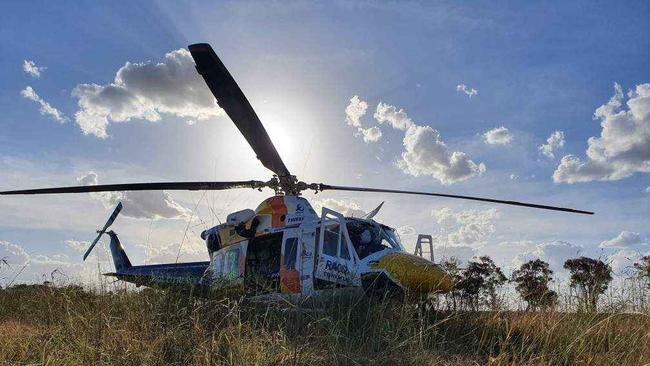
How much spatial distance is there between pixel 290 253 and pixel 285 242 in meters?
0.25

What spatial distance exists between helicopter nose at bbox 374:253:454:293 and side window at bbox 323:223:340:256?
1.08 m

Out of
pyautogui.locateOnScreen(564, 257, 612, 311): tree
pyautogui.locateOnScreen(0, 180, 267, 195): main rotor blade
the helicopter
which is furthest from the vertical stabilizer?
pyautogui.locateOnScreen(564, 257, 612, 311): tree

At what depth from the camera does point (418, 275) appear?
754 cm

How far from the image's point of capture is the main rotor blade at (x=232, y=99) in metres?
7.00

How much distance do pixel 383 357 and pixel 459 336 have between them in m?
2.33

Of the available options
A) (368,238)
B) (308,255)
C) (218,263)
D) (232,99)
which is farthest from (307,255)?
(232,99)

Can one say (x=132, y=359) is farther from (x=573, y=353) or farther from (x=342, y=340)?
(x=573, y=353)

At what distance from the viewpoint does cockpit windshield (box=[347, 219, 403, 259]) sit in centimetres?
888

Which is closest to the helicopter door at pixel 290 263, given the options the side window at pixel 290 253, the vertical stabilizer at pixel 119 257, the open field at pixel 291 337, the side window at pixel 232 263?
the side window at pixel 290 253

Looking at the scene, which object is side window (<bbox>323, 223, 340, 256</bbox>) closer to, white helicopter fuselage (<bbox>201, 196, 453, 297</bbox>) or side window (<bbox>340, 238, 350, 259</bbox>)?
white helicopter fuselage (<bbox>201, 196, 453, 297</bbox>)

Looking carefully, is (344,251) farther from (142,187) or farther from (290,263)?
(142,187)

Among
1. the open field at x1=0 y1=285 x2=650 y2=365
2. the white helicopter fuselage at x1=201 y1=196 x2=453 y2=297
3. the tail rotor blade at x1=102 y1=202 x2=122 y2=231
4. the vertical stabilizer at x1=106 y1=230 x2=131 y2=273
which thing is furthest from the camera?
the tail rotor blade at x1=102 y1=202 x2=122 y2=231

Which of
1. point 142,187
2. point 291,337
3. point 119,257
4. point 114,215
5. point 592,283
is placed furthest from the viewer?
point 114,215

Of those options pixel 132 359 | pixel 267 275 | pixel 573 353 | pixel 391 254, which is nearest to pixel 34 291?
pixel 267 275
